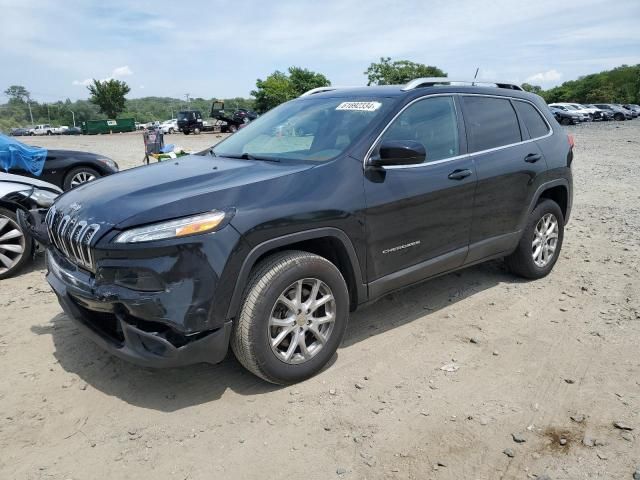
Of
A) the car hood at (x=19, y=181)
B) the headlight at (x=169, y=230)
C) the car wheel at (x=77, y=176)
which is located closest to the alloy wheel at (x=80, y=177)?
the car wheel at (x=77, y=176)

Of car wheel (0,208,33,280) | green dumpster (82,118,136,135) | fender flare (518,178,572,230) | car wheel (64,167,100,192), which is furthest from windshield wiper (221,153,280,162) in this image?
green dumpster (82,118,136,135)

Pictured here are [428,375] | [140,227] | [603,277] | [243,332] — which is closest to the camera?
[140,227]

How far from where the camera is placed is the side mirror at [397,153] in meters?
3.35

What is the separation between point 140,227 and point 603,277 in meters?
4.54

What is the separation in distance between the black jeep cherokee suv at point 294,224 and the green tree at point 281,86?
47840mm

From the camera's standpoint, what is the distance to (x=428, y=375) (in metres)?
3.44

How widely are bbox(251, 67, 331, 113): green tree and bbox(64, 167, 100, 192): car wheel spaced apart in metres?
43.6

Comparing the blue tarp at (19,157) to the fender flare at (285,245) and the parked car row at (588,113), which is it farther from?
the parked car row at (588,113)

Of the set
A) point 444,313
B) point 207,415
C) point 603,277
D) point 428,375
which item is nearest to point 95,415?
point 207,415

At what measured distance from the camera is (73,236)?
3.04m

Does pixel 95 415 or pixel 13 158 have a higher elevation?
pixel 13 158

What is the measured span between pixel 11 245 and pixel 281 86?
5042 centimetres

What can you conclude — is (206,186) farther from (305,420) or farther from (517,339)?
(517,339)

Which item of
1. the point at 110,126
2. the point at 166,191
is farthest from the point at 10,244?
the point at 110,126
